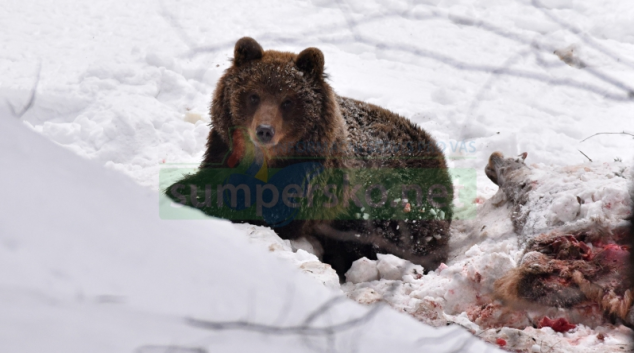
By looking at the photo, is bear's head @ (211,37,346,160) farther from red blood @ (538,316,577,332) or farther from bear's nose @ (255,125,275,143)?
red blood @ (538,316,577,332)

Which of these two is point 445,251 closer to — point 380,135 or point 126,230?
point 380,135

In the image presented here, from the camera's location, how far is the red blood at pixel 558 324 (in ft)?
10.9

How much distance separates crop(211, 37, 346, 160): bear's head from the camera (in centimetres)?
438

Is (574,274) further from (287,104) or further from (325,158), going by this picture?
→ (287,104)

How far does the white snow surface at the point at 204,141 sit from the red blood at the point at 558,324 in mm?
58

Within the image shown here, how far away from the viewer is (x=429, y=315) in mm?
3422

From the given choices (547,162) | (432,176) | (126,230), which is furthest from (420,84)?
(126,230)

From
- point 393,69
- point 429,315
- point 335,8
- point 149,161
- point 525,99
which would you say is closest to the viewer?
point 429,315

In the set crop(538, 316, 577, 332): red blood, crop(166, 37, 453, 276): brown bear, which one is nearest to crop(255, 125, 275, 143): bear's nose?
crop(166, 37, 453, 276): brown bear

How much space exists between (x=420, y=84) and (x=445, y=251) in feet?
11.3

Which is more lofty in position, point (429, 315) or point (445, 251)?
point (429, 315)

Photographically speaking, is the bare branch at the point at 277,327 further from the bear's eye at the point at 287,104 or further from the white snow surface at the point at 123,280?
the bear's eye at the point at 287,104

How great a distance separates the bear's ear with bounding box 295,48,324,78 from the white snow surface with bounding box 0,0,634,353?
228 millimetres

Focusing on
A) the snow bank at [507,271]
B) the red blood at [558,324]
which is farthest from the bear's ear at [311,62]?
the red blood at [558,324]
